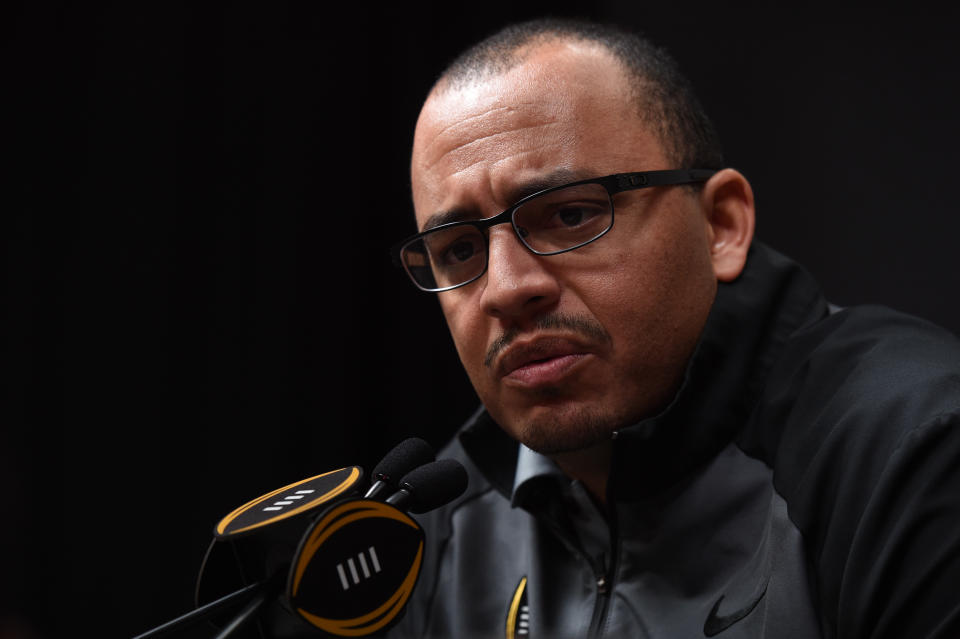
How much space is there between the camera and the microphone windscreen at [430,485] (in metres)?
0.79

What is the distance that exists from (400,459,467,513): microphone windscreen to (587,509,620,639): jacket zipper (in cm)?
53

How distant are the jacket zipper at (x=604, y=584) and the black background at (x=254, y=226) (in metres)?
0.91

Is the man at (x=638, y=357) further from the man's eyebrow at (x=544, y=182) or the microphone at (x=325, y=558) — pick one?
the microphone at (x=325, y=558)

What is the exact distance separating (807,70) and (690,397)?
1.04m

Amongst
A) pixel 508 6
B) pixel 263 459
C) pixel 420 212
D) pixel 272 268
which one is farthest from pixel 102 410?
pixel 508 6

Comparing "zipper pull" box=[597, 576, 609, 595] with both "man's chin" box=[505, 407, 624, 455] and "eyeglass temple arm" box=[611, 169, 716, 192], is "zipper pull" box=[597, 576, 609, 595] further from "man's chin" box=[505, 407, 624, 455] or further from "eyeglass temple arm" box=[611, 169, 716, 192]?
"eyeglass temple arm" box=[611, 169, 716, 192]

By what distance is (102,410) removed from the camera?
2.22 meters

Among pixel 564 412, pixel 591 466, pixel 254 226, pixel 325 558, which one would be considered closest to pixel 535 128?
pixel 564 412

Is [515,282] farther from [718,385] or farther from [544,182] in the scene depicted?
[718,385]

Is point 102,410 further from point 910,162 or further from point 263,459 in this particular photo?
point 910,162

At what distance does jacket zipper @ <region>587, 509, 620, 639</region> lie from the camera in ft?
4.11

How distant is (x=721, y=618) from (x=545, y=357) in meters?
0.42

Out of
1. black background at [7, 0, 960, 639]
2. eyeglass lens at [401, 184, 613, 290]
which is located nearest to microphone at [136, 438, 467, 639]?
eyeglass lens at [401, 184, 613, 290]

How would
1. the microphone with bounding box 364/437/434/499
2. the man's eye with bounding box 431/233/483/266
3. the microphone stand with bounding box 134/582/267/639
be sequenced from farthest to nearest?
the man's eye with bounding box 431/233/483/266
the microphone with bounding box 364/437/434/499
the microphone stand with bounding box 134/582/267/639
